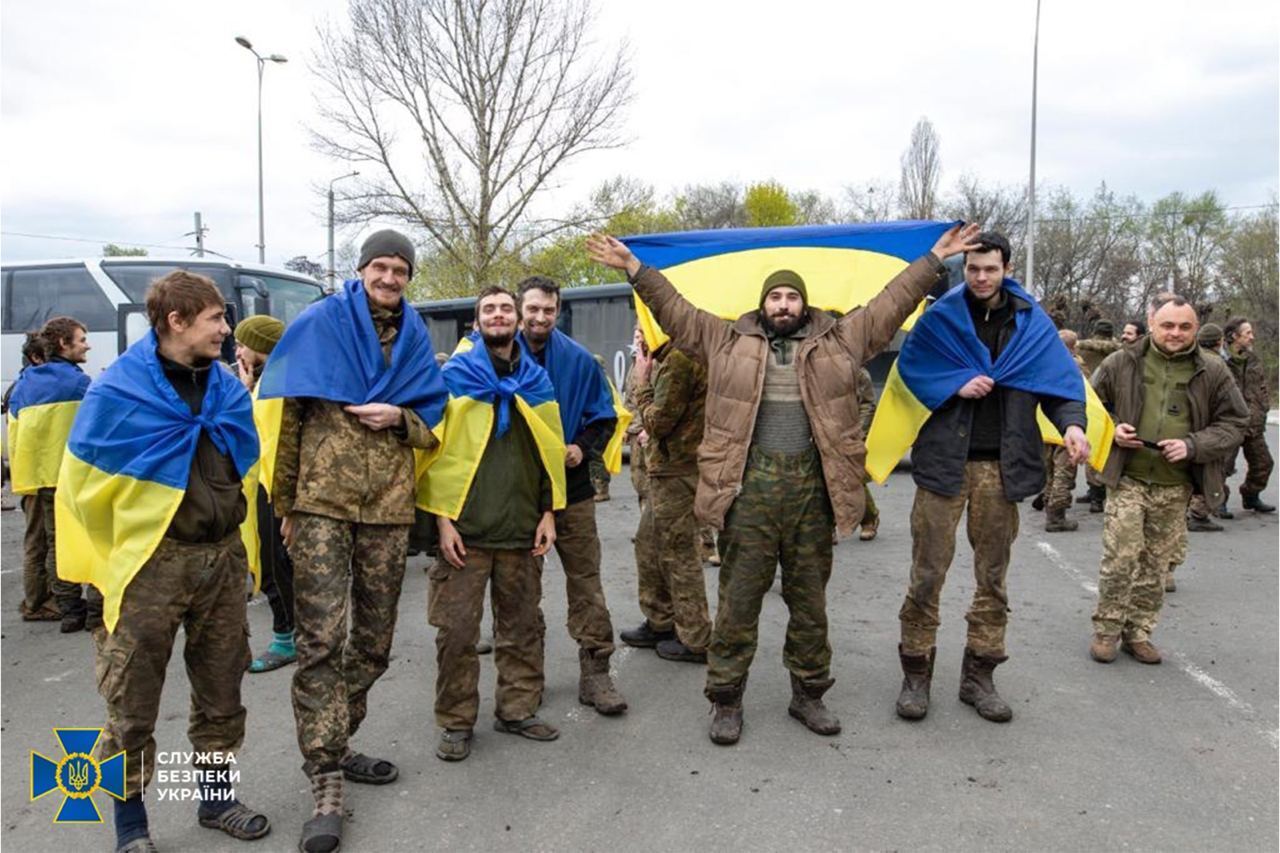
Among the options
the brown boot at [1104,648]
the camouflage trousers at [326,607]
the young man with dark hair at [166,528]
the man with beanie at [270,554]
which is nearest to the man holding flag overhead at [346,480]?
A: the camouflage trousers at [326,607]

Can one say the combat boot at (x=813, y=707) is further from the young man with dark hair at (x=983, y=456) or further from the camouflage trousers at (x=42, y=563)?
the camouflage trousers at (x=42, y=563)

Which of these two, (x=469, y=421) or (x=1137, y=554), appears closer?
(x=469, y=421)

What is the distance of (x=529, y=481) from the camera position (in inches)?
154

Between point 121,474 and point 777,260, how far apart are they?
10.9 ft

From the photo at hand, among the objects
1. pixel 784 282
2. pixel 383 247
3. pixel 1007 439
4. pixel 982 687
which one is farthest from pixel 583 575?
pixel 1007 439

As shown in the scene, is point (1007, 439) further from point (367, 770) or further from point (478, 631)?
point (367, 770)

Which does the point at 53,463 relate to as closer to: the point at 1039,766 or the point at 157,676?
the point at 157,676

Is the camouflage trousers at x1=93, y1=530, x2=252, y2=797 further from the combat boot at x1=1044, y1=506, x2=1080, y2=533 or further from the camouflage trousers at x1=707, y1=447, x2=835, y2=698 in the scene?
the combat boot at x1=1044, y1=506, x2=1080, y2=533

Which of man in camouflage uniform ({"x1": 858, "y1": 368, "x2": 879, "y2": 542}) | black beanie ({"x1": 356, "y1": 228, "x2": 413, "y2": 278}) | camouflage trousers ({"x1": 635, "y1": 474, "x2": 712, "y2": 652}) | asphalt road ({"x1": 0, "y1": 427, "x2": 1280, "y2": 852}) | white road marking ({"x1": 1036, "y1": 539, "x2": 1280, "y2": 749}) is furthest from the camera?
man in camouflage uniform ({"x1": 858, "y1": 368, "x2": 879, "y2": 542})

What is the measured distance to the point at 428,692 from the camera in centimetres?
448

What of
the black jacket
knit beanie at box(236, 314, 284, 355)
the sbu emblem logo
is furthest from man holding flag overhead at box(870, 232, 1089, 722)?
knit beanie at box(236, 314, 284, 355)

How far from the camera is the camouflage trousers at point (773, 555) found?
12.5 ft

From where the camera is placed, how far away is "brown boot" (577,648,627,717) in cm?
420

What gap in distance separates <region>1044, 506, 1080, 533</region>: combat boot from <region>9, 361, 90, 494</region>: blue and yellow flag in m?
8.27
